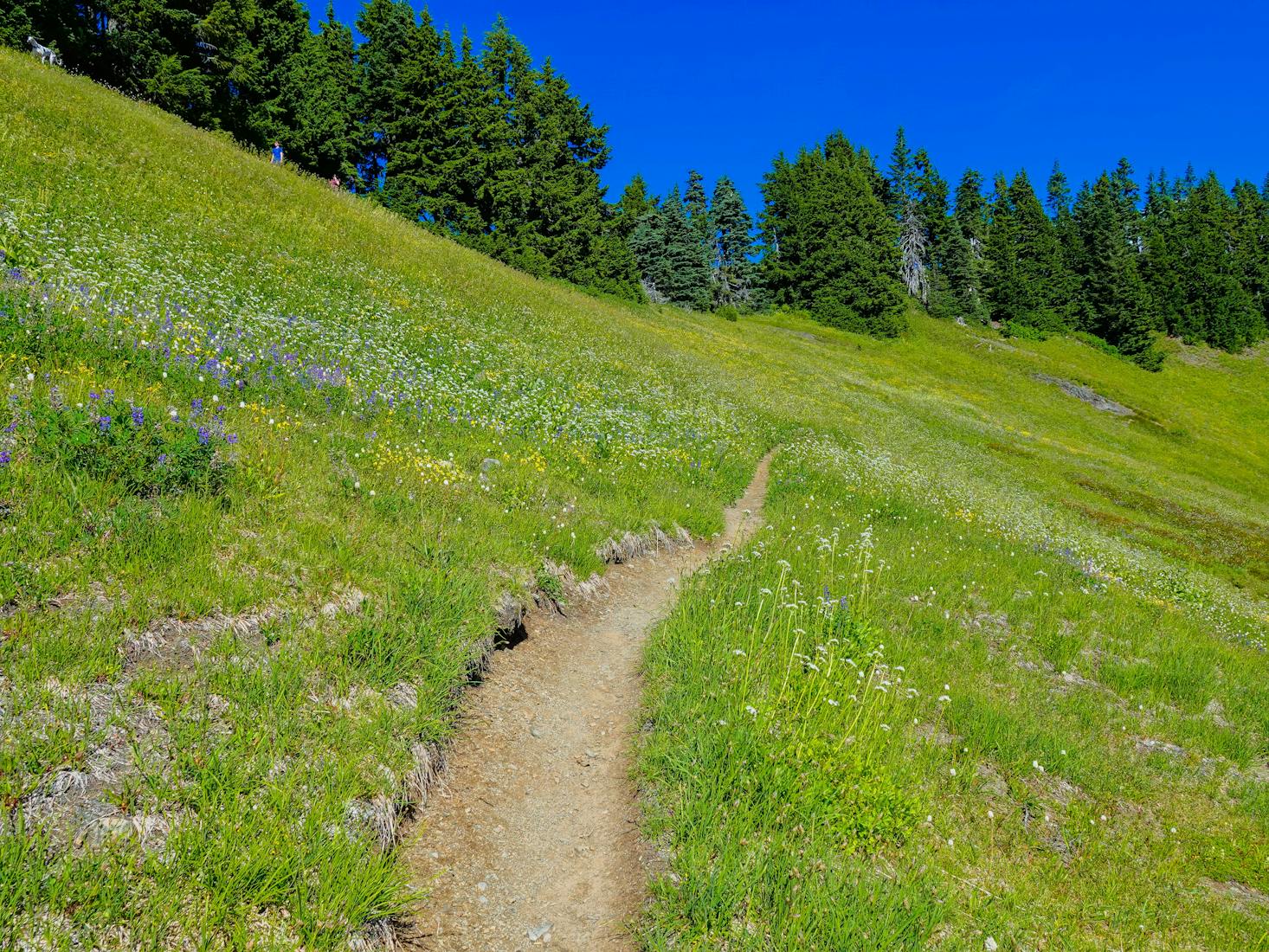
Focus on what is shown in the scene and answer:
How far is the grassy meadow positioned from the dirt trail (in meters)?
0.32

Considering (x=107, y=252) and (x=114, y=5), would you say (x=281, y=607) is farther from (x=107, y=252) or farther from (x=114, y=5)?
(x=114, y=5)

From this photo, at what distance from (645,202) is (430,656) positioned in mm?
79887

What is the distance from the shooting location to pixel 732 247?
77.3 m

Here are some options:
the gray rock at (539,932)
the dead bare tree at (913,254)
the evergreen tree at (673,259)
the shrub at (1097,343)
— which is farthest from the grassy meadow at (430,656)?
the dead bare tree at (913,254)

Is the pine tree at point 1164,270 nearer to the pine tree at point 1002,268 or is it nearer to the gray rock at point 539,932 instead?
the pine tree at point 1002,268

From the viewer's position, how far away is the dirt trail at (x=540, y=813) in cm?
412

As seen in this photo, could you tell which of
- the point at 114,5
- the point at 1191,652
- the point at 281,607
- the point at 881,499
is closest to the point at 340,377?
the point at 281,607

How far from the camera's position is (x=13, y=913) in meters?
2.78

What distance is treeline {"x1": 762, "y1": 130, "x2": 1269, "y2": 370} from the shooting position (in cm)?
7481

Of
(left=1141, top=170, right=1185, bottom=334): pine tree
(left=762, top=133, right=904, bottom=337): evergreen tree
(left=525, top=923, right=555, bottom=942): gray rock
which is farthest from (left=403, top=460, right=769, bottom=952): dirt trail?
(left=1141, top=170, right=1185, bottom=334): pine tree

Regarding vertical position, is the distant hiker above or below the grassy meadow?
above

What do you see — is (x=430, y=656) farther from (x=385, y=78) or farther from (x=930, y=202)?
(x=930, y=202)

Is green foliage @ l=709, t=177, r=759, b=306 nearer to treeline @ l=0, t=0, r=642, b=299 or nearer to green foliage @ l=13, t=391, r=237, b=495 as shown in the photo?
treeline @ l=0, t=0, r=642, b=299

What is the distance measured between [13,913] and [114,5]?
4086cm
